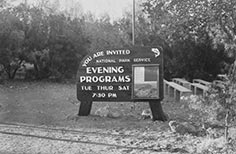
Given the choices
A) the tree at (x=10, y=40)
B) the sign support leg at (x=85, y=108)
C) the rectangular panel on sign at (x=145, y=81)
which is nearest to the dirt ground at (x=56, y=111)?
the sign support leg at (x=85, y=108)

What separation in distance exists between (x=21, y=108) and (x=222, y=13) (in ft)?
22.5

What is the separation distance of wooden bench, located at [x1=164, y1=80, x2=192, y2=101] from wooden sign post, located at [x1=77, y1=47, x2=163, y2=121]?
11.2ft

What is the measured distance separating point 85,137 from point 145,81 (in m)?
2.33

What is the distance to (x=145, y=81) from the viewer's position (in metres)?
7.86

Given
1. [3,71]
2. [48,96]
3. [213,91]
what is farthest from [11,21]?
[213,91]

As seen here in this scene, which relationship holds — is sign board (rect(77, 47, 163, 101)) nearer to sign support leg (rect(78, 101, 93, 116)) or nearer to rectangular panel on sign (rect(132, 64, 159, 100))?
rectangular panel on sign (rect(132, 64, 159, 100))

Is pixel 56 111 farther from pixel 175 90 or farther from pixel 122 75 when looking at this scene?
pixel 175 90

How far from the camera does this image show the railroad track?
18.5 ft

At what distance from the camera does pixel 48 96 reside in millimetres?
12359

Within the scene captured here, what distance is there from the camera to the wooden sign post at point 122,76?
7.81 meters

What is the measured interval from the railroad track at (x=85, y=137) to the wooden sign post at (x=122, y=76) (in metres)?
1.62

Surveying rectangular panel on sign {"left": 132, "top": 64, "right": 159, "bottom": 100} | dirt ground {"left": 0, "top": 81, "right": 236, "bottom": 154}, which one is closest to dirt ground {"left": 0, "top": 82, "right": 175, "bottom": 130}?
dirt ground {"left": 0, "top": 81, "right": 236, "bottom": 154}

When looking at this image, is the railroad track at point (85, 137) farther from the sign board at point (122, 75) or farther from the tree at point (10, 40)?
the tree at point (10, 40)

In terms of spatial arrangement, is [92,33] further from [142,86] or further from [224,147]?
[224,147]
